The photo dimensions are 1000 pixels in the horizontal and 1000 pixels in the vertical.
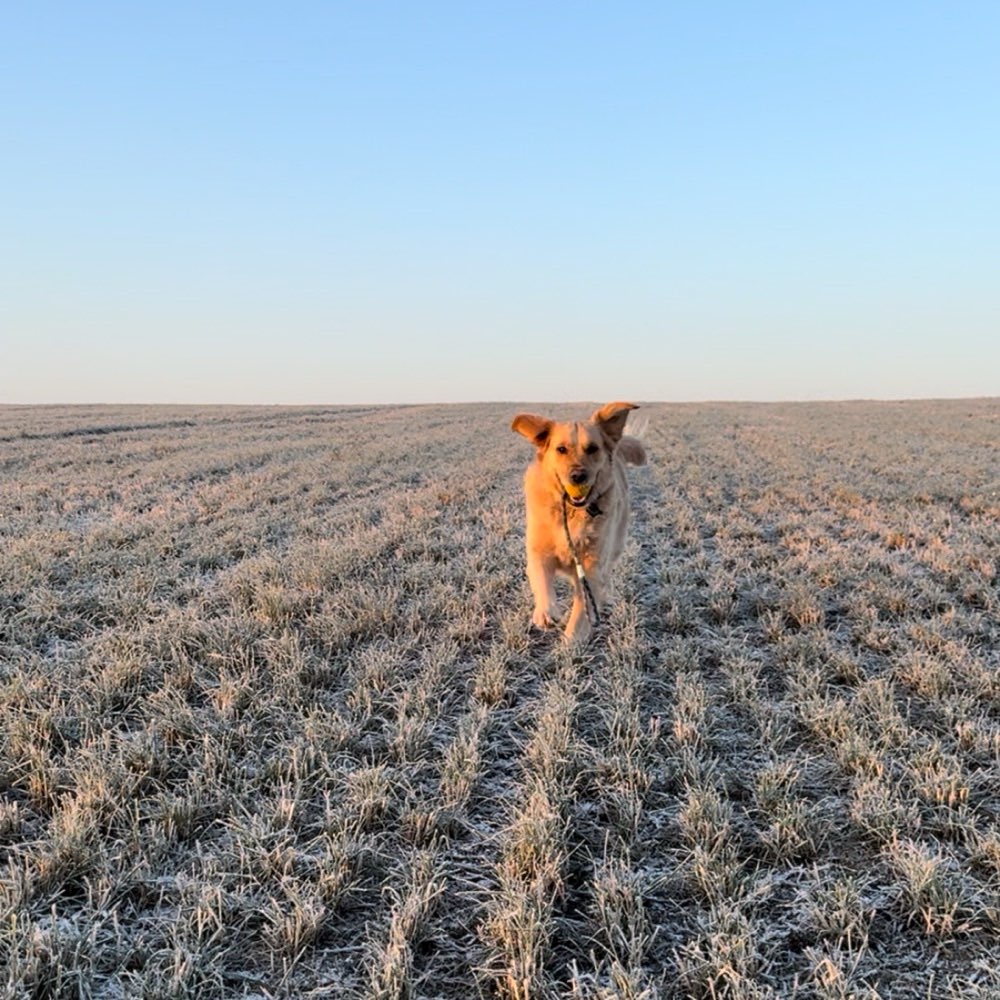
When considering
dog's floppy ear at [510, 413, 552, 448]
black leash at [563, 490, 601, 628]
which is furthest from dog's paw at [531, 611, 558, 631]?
dog's floppy ear at [510, 413, 552, 448]

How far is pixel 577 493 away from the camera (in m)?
5.04

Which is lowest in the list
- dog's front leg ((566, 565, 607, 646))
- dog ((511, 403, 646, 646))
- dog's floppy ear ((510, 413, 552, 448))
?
dog's front leg ((566, 565, 607, 646))

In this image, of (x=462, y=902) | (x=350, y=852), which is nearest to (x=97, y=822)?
(x=350, y=852)

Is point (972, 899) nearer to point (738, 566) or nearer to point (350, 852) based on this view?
point (350, 852)

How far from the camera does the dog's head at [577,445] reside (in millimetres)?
5059

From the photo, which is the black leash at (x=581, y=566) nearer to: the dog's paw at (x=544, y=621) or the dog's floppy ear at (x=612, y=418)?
the dog's paw at (x=544, y=621)

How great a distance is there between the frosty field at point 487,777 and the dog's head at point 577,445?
116 centimetres

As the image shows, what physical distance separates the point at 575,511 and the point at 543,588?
2.18 feet

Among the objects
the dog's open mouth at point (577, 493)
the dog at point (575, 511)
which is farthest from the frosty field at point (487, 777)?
the dog's open mouth at point (577, 493)

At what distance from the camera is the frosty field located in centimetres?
219

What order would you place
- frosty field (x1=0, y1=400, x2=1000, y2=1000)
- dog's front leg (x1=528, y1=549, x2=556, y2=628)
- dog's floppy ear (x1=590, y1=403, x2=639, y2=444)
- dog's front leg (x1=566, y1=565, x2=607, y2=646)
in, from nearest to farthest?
1. frosty field (x1=0, y1=400, x2=1000, y2=1000)
2. dog's front leg (x1=566, y1=565, x2=607, y2=646)
3. dog's front leg (x1=528, y1=549, x2=556, y2=628)
4. dog's floppy ear (x1=590, y1=403, x2=639, y2=444)

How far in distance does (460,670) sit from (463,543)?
12.1 feet

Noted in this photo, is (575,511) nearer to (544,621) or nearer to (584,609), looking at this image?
(584,609)

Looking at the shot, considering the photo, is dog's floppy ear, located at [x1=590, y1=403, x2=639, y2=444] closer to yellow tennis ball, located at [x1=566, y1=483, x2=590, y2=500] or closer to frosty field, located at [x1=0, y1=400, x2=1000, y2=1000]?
yellow tennis ball, located at [x1=566, y1=483, x2=590, y2=500]
